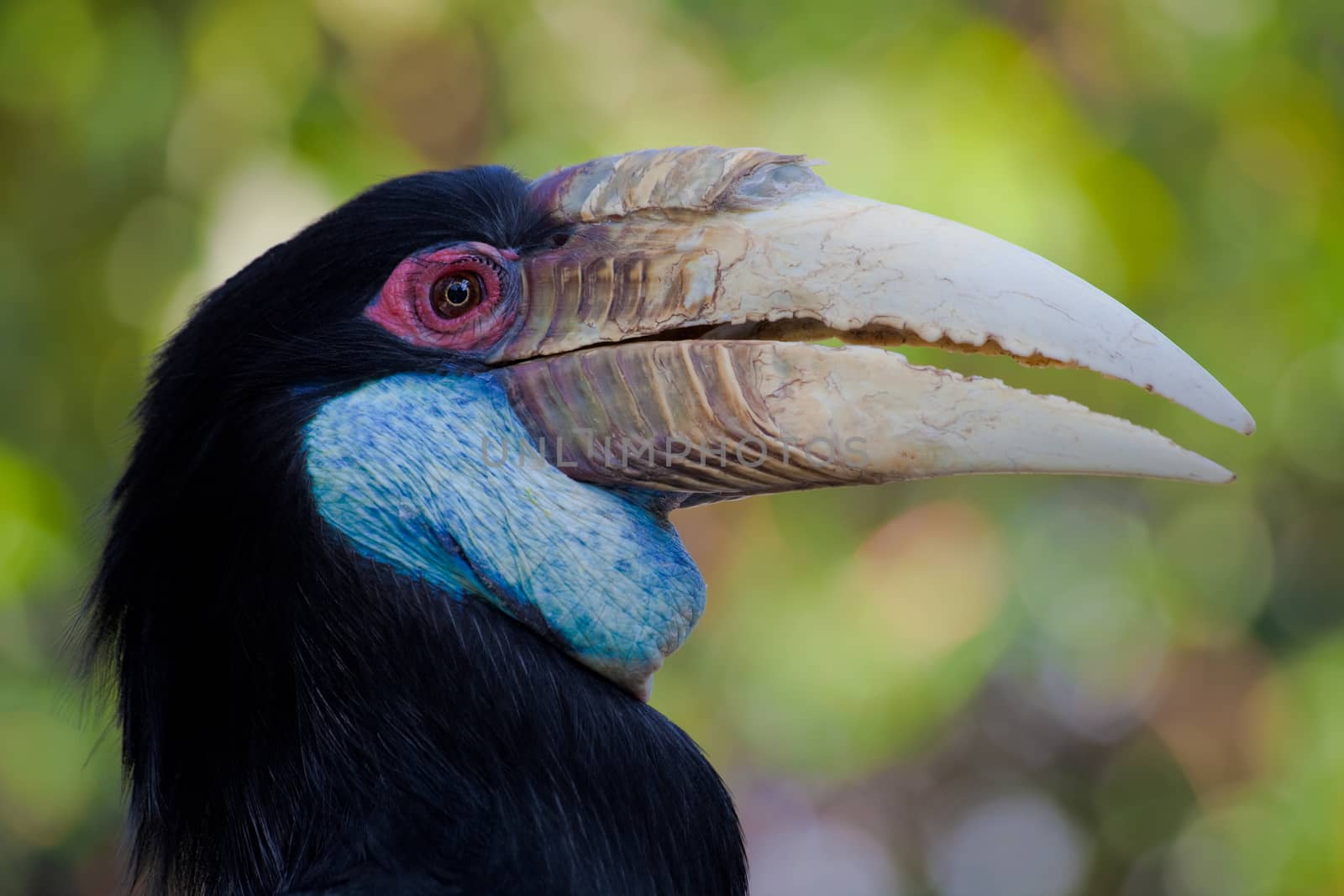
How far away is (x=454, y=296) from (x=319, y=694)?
617 mm

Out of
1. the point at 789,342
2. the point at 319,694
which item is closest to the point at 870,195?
the point at 789,342

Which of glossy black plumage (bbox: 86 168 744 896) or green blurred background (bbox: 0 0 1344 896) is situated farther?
green blurred background (bbox: 0 0 1344 896)

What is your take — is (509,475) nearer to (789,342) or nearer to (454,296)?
(454,296)

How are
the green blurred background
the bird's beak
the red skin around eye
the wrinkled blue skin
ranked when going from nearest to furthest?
the bird's beak → the wrinkled blue skin → the red skin around eye → the green blurred background

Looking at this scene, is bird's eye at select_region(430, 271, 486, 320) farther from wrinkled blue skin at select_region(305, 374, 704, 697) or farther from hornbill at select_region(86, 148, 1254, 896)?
wrinkled blue skin at select_region(305, 374, 704, 697)

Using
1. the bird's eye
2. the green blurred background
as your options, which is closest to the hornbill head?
the bird's eye

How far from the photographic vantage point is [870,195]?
4.74 meters

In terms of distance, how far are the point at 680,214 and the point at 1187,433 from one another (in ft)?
14.5

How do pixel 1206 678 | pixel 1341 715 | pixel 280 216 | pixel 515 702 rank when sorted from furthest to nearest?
pixel 1206 678
pixel 1341 715
pixel 280 216
pixel 515 702

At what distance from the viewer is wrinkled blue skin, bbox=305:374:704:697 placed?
6.47 feet

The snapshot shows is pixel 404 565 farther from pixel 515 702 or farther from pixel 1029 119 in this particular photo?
pixel 1029 119

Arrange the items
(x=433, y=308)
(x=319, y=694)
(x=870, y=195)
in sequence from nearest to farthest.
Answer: (x=319, y=694)
(x=433, y=308)
(x=870, y=195)

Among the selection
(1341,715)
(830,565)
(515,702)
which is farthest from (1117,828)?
(515,702)

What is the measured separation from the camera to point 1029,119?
4938 millimetres
